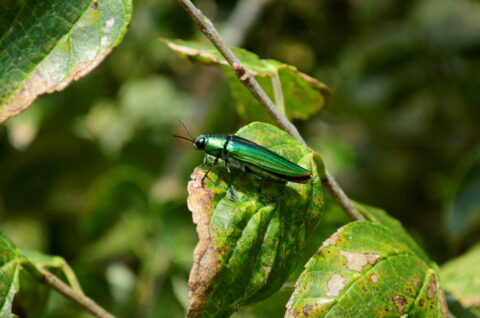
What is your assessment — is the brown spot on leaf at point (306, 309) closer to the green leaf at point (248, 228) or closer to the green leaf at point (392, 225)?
the green leaf at point (248, 228)

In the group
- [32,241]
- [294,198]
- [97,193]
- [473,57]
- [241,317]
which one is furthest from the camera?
[473,57]

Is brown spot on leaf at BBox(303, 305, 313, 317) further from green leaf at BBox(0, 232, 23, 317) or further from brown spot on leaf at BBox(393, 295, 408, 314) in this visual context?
green leaf at BBox(0, 232, 23, 317)

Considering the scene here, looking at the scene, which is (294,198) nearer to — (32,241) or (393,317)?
(393,317)

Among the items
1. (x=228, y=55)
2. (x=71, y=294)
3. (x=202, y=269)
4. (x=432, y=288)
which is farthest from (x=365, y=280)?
(x=71, y=294)

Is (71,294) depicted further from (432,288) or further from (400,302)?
(432,288)

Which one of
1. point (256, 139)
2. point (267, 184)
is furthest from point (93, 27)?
point (267, 184)
